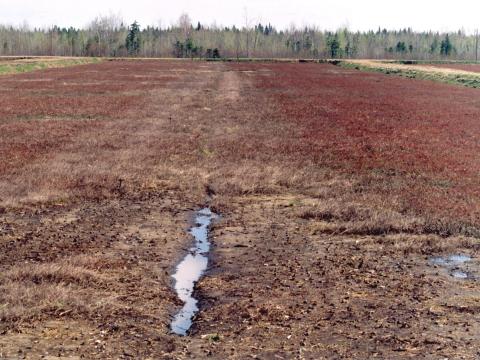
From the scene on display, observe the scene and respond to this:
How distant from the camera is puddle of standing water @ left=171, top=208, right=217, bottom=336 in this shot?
9.02 meters

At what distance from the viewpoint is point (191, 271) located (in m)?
11.2

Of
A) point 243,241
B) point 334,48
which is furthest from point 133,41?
point 243,241

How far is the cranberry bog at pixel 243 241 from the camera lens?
827cm

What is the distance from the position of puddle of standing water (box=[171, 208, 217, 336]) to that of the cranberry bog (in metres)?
0.13

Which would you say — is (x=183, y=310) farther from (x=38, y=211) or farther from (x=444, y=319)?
(x=38, y=211)

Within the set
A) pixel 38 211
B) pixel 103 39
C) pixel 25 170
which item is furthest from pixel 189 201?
pixel 103 39

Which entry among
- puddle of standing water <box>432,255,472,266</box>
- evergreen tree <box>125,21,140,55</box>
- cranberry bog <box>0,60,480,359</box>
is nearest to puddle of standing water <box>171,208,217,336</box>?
cranberry bog <box>0,60,480,359</box>

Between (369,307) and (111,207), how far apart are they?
7569mm

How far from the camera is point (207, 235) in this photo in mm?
13312

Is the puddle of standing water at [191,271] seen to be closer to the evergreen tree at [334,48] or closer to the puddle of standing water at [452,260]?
the puddle of standing water at [452,260]

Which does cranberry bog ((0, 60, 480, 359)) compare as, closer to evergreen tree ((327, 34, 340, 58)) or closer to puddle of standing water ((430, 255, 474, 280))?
puddle of standing water ((430, 255, 474, 280))

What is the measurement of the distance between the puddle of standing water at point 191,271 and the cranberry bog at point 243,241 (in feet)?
0.43

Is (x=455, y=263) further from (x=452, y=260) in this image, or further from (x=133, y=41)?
(x=133, y=41)

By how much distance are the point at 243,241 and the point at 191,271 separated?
1783mm
